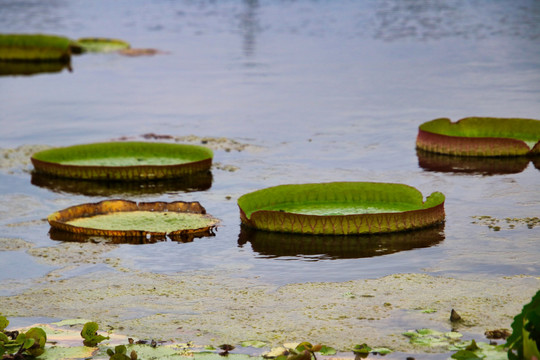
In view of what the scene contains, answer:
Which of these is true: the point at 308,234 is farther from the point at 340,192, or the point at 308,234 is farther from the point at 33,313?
the point at 33,313

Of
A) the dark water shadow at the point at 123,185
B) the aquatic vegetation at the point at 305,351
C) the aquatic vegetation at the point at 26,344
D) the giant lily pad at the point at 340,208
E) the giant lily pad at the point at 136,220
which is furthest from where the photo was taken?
the dark water shadow at the point at 123,185

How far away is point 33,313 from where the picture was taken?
536 cm

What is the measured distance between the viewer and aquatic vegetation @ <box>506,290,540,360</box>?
3676 millimetres

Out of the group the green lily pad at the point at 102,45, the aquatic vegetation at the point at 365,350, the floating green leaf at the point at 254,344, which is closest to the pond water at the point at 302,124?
the green lily pad at the point at 102,45

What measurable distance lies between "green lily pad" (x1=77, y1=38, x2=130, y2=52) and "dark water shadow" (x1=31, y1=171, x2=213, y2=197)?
49.2 ft

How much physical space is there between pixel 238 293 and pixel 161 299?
0.47m

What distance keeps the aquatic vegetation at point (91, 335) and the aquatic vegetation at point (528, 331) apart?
6.94 feet

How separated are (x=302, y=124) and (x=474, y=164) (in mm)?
3227

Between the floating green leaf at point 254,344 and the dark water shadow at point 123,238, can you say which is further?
the dark water shadow at point 123,238

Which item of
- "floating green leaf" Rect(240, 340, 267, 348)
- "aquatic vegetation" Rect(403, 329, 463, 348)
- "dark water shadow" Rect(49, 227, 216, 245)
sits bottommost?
"dark water shadow" Rect(49, 227, 216, 245)

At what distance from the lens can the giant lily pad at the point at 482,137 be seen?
9.59m

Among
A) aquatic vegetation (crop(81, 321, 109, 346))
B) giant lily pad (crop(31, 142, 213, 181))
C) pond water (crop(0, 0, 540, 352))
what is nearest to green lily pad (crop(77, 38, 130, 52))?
pond water (crop(0, 0, 540, 352))

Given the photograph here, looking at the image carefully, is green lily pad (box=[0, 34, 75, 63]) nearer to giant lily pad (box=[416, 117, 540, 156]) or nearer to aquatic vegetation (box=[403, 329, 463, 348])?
giant lily pad (box=[416, 117, 540, 156])

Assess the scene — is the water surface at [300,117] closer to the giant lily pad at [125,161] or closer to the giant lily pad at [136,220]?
the giant lily pad at [136,220]
